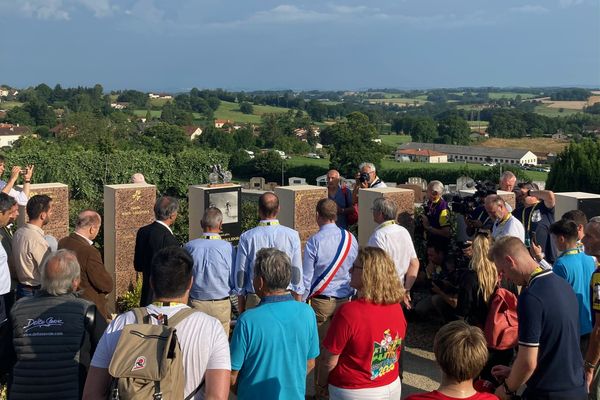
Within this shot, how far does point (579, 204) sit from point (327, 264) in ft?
15.3

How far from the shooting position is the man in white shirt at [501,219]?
724 centimetres

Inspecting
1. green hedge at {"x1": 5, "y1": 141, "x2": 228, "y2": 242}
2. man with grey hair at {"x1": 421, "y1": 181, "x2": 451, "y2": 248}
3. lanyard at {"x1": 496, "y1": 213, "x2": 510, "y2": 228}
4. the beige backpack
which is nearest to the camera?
man with grey hair at {"x1": 421, "y1": 181, "x2": 451, "y2": 248}

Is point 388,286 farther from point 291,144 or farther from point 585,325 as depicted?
point 291,144

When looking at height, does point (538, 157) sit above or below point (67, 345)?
below

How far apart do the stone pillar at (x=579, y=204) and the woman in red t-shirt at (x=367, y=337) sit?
578 cm

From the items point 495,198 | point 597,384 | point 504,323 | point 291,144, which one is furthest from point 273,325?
point 291,144

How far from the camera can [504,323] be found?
5074 millimetres

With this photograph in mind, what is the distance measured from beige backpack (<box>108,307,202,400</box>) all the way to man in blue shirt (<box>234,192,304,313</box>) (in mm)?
2840

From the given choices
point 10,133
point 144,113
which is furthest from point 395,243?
point 144,113

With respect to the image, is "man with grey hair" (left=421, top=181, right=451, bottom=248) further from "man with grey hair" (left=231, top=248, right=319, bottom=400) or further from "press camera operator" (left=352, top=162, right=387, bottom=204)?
"man with grey hair" (left=231, top=248, right=319, bottom=400)

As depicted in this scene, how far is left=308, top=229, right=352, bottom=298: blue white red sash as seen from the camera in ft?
20.1

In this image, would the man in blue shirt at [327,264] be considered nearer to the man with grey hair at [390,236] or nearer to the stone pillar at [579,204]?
the man with grey hair at [390,236]

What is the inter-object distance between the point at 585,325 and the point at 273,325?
2.79 metres

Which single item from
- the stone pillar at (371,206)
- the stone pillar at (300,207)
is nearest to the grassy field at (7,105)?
the stone pillar at (300,207)
